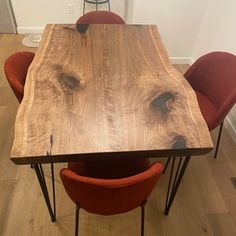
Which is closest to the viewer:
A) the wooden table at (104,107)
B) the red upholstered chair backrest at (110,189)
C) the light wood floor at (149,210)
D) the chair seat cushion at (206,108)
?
the red upholstered chair backrest at (110,189)

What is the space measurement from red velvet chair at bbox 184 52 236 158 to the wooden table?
1.10ft

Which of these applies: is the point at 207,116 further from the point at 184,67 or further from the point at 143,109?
the point at 184,67

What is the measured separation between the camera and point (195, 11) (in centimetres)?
→ 252

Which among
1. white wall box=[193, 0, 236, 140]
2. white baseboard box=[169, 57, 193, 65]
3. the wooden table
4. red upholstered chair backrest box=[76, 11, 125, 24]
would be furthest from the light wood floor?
white baseboard box=[169, 57, 193, 65]

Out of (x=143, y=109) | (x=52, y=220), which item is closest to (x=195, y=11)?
(x=143, y=109)

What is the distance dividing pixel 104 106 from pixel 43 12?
8.60 ft

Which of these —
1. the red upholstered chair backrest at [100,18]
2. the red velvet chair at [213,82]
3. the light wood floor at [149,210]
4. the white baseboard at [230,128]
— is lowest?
the light wood floor at [149,210]

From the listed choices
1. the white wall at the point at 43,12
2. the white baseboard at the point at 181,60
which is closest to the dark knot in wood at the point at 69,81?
the white baseboard at the point at 181,60

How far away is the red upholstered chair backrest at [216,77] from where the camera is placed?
145 cm

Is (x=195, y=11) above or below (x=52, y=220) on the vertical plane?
above

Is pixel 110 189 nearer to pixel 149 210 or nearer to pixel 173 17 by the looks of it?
pixel 149 210

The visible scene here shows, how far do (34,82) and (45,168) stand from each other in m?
0.77

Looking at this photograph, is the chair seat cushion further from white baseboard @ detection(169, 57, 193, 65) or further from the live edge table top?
white baseboard @ detection(169, 57, 193, 65)

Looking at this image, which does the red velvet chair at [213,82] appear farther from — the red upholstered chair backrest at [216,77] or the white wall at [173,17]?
the white wall at [173,17]
